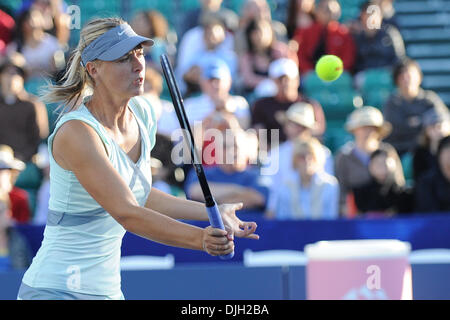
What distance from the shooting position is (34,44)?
895 centimetres

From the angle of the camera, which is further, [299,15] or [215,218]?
[299,15]

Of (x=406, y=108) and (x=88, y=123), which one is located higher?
(x=406, y=108)

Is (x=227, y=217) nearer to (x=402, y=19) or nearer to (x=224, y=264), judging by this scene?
(x=224, y=264)

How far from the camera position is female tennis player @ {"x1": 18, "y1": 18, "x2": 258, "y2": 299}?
3.04 m

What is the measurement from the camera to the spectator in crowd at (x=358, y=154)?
7.18 meters

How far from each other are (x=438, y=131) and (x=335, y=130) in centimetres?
144

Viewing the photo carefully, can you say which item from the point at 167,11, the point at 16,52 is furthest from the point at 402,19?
the point at 16,52

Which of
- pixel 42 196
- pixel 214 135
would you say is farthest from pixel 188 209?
pixel 42 196

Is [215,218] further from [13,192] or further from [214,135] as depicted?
[13,192]

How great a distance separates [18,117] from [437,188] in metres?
3.59

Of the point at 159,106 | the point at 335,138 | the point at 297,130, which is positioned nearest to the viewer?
the point at 297,130

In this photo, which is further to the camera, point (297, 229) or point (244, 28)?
point (244, 28)

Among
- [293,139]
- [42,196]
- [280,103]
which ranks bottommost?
[42,196]
